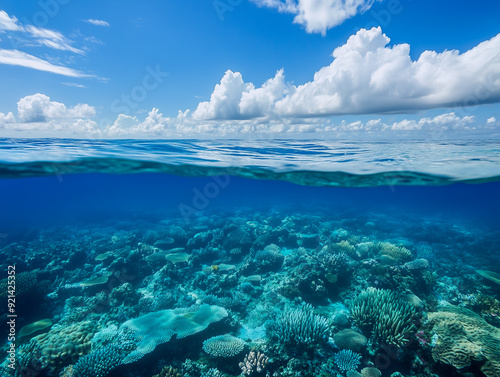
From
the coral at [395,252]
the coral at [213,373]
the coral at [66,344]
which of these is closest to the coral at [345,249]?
the coral at [395,252]

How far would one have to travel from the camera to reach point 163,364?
6.39m

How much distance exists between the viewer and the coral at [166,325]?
Answer: 6426 mm

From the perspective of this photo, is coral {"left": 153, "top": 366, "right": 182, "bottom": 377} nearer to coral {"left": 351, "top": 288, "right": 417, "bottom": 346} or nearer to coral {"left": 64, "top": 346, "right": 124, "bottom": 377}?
coral {"left": 64, "top": 346, "right": 124, "bottom": 377}

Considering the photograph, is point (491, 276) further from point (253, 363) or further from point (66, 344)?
point (66, 344)

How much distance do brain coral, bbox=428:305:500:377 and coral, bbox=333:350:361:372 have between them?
1.96m

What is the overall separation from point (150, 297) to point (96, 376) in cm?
408

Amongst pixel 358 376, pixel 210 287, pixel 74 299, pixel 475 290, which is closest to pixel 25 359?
pixel 74 299

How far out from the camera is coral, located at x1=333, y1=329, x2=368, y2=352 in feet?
21.5

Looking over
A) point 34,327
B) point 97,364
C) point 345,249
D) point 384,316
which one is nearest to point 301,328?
point 384,316

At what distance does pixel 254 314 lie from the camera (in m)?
8.51

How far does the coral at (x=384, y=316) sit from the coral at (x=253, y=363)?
131 inches

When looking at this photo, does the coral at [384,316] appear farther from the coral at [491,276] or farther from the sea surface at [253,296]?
the coral at [491,276]

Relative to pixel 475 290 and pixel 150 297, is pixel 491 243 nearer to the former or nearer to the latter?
pixel 475 290

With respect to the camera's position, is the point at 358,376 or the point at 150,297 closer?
the point at 358,376
